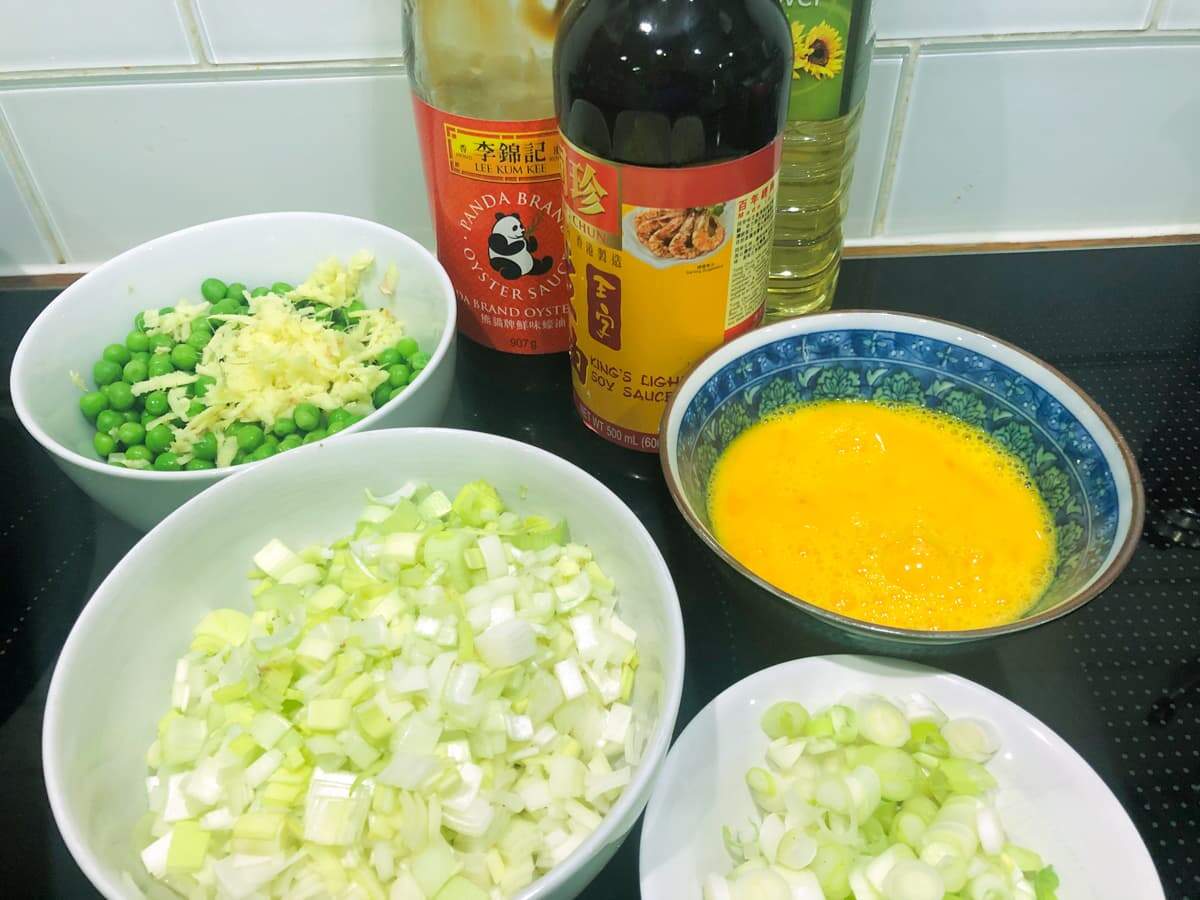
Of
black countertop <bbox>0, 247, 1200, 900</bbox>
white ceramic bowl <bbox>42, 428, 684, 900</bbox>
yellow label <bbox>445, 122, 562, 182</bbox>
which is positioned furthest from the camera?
yellow label <bbox>445, 122, 562, 182</bbox>

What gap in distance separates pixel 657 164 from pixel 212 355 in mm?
472

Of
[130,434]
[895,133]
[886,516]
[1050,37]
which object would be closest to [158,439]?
[130,434]

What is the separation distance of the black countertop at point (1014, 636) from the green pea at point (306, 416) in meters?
0.16

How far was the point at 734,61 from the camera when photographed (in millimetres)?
637

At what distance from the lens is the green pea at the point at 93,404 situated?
32.7 inches

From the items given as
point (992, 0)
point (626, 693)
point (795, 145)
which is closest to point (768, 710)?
point (626, 693)

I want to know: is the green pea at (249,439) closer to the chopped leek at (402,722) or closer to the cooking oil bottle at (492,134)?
the chopped leek at (402,722)

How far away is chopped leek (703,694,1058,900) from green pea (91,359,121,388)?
66 centimetres

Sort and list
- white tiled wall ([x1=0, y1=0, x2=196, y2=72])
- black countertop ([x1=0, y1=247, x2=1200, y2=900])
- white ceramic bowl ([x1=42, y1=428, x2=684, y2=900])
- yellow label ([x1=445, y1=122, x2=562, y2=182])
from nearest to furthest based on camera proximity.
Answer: white ceramic bowl ([x1=42, y1=428, x2=684, y2=900]), black countertop ([x1=0, y1=247, x2=1200, y2=900]), yellow label ([x1=445, y1=122, x2=562, y2=182]), white tiled wall ([x1=0, y1=0, x2=196, y2=72])

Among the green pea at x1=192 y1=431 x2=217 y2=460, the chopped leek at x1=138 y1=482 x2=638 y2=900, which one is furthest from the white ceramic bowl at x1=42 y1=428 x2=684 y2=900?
the green pea at x1=192 y1=431 x2=217 y2=460

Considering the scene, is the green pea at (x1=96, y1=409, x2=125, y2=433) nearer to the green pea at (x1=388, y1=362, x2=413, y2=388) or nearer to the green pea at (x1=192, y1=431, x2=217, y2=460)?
the green pea at (x1=192, y1=431, x2=217, y2=460)

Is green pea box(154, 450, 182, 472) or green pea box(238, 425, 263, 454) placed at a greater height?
green pea box(238, 425, 263, 454)

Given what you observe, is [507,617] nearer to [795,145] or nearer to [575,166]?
[575,166]

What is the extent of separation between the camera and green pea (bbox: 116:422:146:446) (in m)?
0.81
